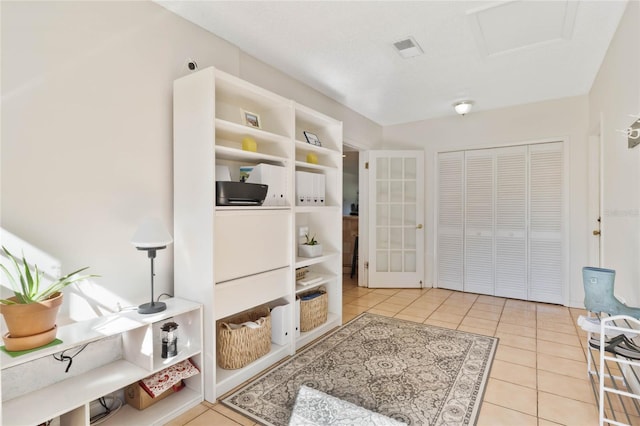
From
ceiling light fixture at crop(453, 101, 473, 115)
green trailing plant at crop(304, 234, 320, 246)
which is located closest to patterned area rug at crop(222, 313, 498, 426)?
green trailing plant at crop(304, 234, 320, 246)


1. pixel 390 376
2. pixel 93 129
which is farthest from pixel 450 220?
pixel 93 129

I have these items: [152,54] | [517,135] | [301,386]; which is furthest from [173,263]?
[517,135]

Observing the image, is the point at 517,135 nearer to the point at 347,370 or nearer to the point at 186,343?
the point at 347,370

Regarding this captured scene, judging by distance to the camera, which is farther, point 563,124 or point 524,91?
point 563,124

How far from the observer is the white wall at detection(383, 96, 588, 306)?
3705mm

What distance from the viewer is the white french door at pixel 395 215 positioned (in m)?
4.67

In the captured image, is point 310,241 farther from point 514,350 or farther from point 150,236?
point 514,350

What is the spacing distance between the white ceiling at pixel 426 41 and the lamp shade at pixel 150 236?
1.41m

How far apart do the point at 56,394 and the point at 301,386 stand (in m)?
1.28

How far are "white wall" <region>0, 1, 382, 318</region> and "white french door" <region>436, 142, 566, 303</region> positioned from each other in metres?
3.71

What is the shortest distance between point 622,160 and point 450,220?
2.41 m

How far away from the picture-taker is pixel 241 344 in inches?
84.4

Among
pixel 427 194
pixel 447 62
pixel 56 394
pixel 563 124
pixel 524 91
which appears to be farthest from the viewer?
pixel 427 194

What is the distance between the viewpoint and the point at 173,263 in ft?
6.87
